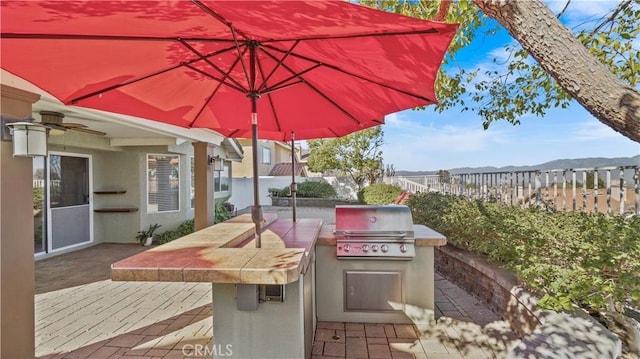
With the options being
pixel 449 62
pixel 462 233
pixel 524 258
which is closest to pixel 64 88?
pixel 524 258

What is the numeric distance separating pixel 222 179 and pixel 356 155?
7996 millimetres

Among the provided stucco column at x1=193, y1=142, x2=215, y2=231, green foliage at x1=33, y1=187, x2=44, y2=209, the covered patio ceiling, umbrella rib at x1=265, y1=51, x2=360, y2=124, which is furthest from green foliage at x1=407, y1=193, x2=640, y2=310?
green foliage at x1=33, y1=187, x2=44, y2=209

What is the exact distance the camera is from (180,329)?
3410 millimetres

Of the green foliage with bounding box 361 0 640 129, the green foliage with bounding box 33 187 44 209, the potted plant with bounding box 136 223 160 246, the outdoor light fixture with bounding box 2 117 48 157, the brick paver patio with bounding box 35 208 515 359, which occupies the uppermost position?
the green foliage with bounding box 361 0 640 129

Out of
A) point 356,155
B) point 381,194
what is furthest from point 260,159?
point 381,194

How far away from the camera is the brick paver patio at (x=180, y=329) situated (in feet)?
9.71

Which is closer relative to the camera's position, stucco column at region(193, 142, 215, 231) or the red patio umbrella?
the red patio umbrella

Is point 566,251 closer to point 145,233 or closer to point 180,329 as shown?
point 180,329

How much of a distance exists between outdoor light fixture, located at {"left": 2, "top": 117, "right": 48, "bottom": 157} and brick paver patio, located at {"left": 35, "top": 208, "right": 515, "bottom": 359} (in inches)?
77.6

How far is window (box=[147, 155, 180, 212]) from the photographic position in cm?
788

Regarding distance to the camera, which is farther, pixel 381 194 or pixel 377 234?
pixel 381 194

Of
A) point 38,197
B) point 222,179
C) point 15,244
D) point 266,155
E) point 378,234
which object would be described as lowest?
point 378,234

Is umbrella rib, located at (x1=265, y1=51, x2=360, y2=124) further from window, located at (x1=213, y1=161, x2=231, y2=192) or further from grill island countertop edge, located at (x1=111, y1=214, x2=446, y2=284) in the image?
window, located at (x1=213, y1=161, x2=231, y2=192)

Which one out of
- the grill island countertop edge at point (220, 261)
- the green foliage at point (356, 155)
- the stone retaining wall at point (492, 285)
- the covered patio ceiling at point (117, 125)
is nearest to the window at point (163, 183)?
the covered patio ceiling at point (117, 125)
